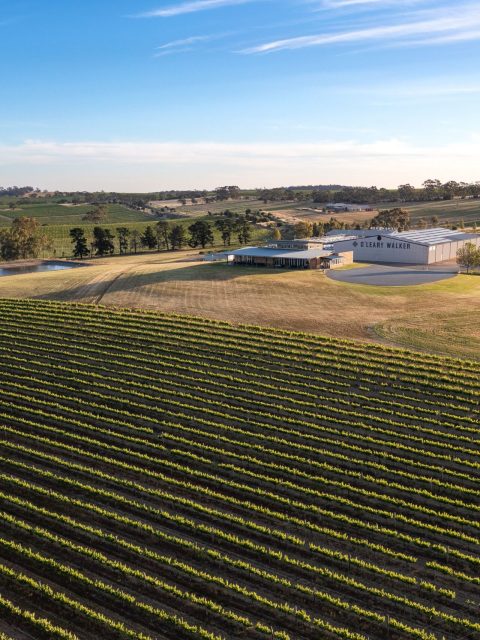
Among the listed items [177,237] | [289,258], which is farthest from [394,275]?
[177,237]

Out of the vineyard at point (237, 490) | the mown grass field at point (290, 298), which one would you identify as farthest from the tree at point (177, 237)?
the vineyard at point (237, 490)

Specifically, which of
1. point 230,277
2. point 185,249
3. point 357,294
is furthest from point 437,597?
point 185,249

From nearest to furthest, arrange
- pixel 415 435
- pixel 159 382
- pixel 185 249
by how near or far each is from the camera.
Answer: pixel 415 435, pixel 159 382, pixel 185 249

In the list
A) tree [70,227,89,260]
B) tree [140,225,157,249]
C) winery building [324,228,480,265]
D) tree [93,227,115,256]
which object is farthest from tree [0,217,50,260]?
winery building [324,228,480,265]

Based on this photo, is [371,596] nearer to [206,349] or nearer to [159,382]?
[159,382]

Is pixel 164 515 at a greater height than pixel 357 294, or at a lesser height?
lesser

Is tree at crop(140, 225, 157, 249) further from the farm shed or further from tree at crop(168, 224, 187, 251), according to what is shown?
the farm shed
